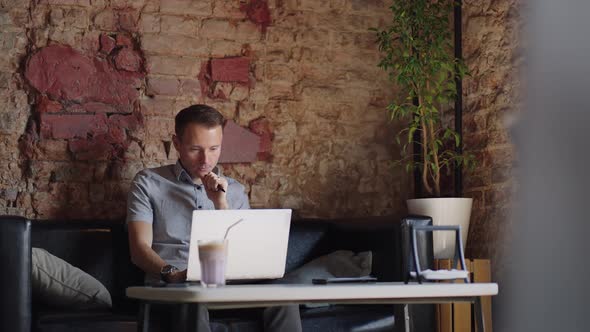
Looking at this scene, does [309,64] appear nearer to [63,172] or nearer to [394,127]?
[394,127]

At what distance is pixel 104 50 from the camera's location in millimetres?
4273

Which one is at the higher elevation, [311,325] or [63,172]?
[63,172]

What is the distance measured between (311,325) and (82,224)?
1094 mm

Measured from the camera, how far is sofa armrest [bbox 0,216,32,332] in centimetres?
315

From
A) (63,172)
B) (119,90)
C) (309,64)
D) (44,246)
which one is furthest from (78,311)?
(309,64)

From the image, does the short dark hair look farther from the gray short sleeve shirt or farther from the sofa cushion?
the sofa cushion

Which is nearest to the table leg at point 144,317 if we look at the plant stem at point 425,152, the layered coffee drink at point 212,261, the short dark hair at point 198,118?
the layered coffee drink at point 212,261

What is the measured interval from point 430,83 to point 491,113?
1.21 feet

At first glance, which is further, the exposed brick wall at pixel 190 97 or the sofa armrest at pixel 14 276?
the exposed brick wall at pixel 190 97

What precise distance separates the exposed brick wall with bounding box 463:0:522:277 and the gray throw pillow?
74.3 inches

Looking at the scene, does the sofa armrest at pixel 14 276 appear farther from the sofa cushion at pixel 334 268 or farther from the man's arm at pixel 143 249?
the sofa cushion at pixel 334 268

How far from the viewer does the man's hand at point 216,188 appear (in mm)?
3560

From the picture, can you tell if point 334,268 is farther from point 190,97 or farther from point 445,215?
point 190,97

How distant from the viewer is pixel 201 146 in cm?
370
